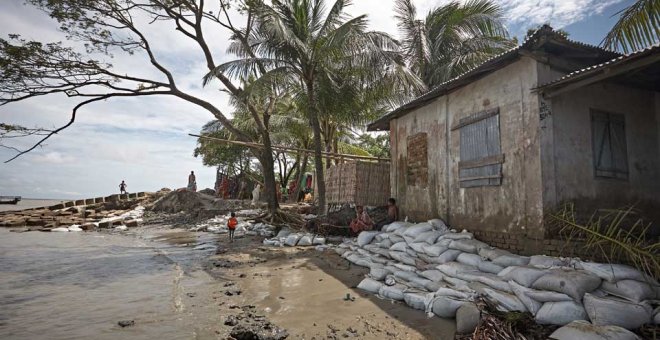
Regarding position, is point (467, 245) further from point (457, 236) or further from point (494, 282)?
point (494, 282)

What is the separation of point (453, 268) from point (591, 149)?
287 centimetres

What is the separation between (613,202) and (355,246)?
431 cm

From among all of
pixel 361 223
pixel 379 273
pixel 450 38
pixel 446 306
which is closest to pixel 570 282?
pixel 446 306

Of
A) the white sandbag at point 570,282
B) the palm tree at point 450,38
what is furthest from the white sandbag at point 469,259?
the palm tree at point 450,38

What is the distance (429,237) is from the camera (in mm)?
5859

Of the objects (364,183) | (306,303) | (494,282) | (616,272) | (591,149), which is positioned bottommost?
(306,303)

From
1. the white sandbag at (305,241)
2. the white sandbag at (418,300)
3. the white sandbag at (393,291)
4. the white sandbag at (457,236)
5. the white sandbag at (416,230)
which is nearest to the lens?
the white sandbag at (418,300)

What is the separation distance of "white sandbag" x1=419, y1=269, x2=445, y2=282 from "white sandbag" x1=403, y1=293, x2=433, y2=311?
52 cm

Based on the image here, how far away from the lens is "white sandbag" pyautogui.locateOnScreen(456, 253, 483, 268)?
4.78 metres

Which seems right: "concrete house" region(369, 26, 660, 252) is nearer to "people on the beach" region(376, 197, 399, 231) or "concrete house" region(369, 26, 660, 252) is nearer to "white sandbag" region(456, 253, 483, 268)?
"white sandbag" region(456, 253, 483, 268)

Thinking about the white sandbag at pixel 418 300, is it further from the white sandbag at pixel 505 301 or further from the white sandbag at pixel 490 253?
the white sandbag at pixel 490 253

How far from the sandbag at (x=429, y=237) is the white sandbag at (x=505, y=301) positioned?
1.92 metres

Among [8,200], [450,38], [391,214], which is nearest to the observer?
[391,214]

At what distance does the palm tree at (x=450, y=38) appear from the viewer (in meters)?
11.2
